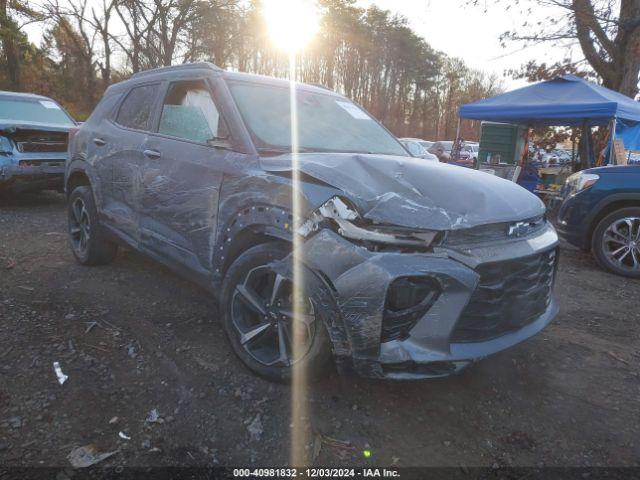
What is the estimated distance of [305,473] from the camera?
6.38 ft

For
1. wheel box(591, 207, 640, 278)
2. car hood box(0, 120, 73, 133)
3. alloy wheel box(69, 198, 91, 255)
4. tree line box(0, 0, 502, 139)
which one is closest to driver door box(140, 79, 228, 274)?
alloy wheel box(69, 198, 91, 255)

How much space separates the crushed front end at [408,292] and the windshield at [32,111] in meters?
7.32

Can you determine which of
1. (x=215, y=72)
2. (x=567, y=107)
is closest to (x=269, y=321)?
(x=215, y=72)

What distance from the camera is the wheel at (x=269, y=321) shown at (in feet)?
7.39

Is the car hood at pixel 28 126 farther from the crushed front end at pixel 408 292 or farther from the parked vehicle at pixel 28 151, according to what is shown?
the crushed front end at pixel 408 292

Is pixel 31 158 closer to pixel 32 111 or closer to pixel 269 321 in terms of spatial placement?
pixel 32 111

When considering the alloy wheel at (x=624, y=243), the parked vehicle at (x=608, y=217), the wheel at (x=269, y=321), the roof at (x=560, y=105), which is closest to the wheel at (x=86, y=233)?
the wheel at (x=269, y=321)

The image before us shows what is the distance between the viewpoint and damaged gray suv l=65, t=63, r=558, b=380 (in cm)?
201

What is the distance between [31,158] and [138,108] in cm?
415

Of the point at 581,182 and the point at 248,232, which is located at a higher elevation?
the point at 581,182

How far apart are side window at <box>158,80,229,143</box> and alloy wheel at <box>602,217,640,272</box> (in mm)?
4515

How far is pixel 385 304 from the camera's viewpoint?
6.45ft

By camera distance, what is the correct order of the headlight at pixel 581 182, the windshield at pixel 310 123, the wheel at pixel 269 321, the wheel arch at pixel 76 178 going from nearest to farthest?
the wheel at pixel 269 321 → the windshield at pixel 310 123 → the wheel arch at pixel 76 178 → the headlight at pixel 581 182

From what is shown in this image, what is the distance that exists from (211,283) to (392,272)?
1.34 metres
